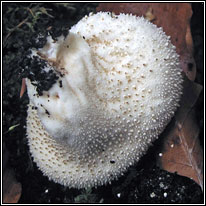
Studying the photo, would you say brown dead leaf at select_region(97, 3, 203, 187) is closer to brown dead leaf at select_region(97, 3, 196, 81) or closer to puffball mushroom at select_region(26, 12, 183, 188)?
brown dead leaf at select_region(97, 3, 196, 81)

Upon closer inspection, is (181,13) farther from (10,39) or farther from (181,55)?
(10,39)

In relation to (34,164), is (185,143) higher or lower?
higher

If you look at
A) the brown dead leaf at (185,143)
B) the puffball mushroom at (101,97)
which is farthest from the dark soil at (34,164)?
the puffball mushroom at (101,97)

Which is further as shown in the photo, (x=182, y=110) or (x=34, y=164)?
(x=34, y=164)

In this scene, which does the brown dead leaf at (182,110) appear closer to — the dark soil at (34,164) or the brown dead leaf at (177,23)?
the brown dead leaf at (177,23)

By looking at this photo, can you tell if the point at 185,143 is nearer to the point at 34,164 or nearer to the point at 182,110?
the point at 182,110

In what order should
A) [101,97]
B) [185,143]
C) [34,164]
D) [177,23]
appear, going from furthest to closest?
[34,164] < [177,23] < [185,143] < [101,97]

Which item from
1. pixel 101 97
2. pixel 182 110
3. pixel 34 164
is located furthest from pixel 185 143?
pixel 34 164

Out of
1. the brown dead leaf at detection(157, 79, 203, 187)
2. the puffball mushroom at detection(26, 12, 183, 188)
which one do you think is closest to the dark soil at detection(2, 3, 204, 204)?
the brown dead leaf at detection(157, 79, 203, 187)
